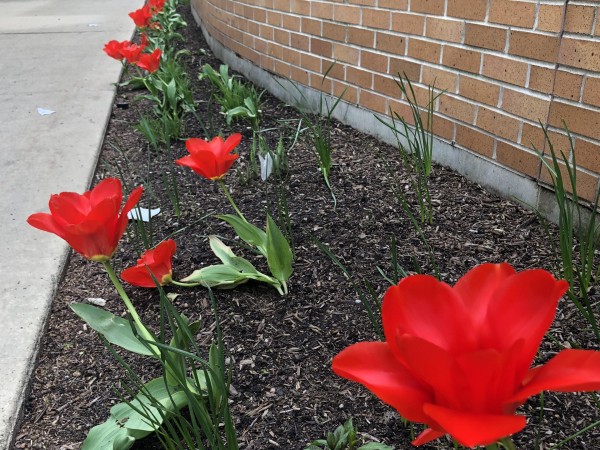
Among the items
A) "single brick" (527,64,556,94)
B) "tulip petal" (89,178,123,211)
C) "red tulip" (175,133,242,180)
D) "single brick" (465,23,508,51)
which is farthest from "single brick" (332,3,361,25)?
"tulip petal" (89,178,123,211)

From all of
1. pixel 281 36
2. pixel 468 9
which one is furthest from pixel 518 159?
pixel 281 36

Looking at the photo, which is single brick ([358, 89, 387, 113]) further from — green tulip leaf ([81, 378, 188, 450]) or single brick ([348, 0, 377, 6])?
green tulip leaf ([81, 378, 188, 450])

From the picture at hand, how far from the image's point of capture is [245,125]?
11.2 feet

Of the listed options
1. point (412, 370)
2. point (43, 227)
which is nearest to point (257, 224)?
point (43, 227)

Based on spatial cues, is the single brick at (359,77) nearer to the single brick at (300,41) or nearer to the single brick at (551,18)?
the single brick at (300,41)

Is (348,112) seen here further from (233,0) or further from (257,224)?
(233,0)

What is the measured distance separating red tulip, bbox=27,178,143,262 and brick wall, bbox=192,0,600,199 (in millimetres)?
1442

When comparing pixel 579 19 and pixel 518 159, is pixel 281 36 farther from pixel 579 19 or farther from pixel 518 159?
pixel 579 19

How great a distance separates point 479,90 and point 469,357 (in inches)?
79.4

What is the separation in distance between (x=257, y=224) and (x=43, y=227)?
3.59ft

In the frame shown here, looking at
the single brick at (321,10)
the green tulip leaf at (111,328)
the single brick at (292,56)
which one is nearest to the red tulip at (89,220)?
the green tulip leaf at (111,328)

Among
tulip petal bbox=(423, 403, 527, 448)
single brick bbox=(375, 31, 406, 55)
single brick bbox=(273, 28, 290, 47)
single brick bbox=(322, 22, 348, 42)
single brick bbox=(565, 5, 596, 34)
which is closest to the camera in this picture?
tulip petal bbox=(423, 403, 527, 448)

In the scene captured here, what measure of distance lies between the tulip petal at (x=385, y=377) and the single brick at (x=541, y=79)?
5.54 feet

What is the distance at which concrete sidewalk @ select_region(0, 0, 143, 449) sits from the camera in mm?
1777
